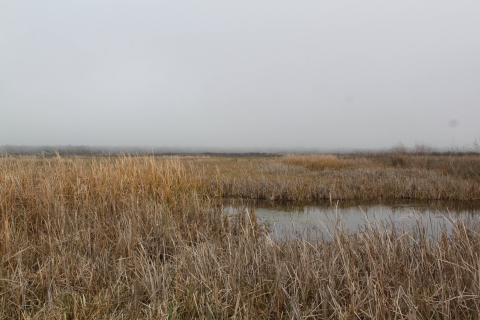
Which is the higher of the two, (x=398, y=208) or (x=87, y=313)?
(x=87, y=313)

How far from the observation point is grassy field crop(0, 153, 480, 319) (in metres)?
2.09

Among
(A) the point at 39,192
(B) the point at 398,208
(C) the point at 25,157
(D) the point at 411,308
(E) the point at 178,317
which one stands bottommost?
(B) the point at 398,208

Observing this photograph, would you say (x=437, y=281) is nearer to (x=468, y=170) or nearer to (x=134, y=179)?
(x=134, y=179)

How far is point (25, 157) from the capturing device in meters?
5.68

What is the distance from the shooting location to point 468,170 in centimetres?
1338

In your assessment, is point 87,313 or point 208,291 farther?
point 208,291

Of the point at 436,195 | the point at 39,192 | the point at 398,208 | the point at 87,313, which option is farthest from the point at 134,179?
the point at 436,195

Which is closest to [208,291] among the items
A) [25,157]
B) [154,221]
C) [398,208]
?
[154,221]

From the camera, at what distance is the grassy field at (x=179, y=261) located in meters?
2.09

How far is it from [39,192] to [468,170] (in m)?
17.1

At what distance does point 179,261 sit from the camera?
9.77ft

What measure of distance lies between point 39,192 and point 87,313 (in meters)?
2.94

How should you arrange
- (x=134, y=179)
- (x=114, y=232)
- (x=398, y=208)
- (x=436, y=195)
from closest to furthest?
(x=114, y=232) → (x=134, y=179) → (x=398, y=208) → (x=436, y=195)

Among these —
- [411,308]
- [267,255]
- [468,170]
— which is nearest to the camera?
[411,308]
